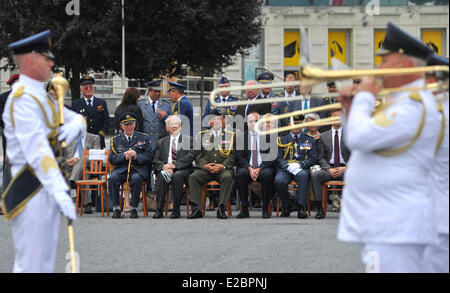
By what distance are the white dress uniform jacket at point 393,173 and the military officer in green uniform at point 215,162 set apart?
8.84m

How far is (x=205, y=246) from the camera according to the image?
10.8 meters

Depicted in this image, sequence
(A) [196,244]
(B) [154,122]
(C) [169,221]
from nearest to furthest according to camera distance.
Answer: (A) [196,244] < (C) [169,221] < (B) [154,122]

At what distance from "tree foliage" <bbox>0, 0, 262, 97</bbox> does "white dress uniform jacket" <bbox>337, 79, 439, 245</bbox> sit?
25.9 meters

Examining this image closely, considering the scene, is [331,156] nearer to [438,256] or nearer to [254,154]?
[254,154]

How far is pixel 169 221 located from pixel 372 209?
865cm

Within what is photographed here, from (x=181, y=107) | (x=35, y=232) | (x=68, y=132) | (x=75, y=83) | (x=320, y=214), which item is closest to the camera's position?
(x=35, y=232)

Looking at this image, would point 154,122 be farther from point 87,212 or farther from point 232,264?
point 232,264

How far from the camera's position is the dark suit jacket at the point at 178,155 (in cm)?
1454

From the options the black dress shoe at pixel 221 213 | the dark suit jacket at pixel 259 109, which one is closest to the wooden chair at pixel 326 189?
the black dress shoe at pixel 221 213

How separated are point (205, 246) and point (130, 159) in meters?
4.12

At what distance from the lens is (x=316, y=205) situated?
14.4 m

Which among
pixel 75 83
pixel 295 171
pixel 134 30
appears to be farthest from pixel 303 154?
pixel 75 83

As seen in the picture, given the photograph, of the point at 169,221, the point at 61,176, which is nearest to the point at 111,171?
the point at 169,221

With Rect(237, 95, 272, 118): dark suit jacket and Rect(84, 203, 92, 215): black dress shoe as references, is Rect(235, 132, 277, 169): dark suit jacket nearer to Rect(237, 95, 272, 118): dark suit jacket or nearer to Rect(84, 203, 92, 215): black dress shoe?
Rect(237, 95, 272, 118): dark suit jacket
